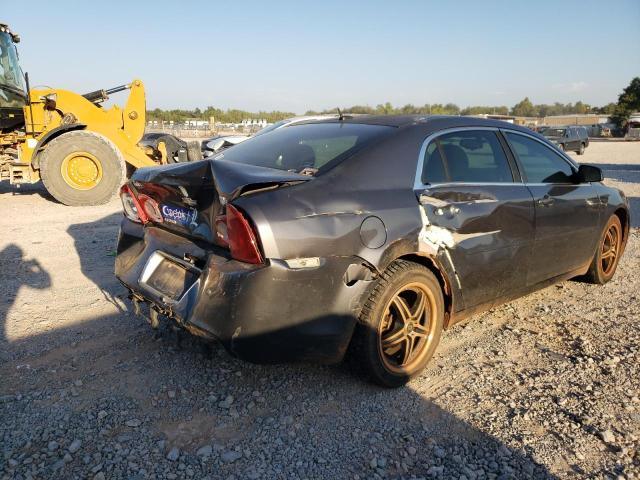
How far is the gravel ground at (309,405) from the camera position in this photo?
230cm

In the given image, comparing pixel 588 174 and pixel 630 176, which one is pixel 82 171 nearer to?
pixel 588 174

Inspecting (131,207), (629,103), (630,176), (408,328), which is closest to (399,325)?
(408,328)

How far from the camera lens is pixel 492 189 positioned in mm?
3393

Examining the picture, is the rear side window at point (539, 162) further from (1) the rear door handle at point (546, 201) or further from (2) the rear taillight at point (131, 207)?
(2) the rear taillight at point (131, 207)

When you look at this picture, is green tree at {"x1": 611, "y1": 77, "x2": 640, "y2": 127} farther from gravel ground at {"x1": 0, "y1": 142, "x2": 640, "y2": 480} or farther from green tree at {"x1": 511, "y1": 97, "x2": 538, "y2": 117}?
gravel ground at {"x1": 0, "y1": 142, "x2": 640, "y2": 480}

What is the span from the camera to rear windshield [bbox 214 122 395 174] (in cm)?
294

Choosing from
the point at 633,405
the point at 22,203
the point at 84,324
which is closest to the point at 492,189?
the point at 633,405

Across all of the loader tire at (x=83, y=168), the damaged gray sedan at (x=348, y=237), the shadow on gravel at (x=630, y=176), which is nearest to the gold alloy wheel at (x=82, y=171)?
the loader tire at (x=83, y=168)

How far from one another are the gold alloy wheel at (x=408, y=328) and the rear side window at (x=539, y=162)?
1.44 metres

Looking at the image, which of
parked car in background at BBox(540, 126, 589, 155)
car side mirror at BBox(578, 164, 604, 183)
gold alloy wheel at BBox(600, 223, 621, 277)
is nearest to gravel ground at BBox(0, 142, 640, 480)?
gold alloy wheel at BBox(600, 223, 621, 277)

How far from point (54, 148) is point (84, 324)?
6884mm

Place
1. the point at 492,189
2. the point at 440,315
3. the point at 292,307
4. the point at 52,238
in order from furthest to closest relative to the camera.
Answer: the point at 52,238 → the point at 492,189 → the point at 440,315 → the point at 292,307

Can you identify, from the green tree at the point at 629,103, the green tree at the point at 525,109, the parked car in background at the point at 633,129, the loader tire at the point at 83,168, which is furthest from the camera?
the green tree at the point at 525,109

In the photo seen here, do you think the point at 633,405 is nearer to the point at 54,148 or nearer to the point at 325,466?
the point at 325,466
